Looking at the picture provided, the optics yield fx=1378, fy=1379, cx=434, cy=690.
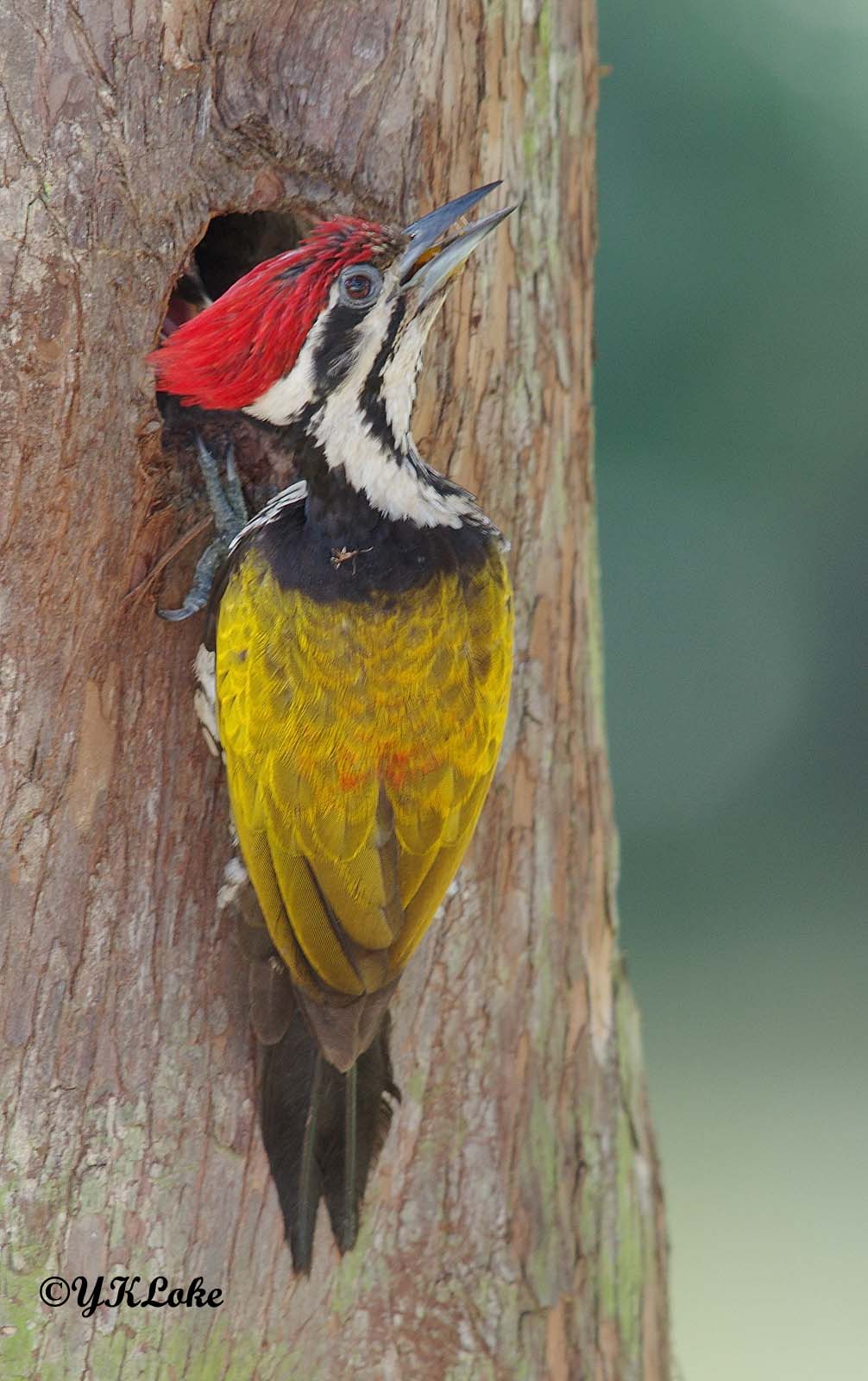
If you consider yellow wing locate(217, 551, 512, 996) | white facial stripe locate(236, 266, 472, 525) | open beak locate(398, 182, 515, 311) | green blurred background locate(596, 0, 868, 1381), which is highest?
green blurred background locate(596, 0, 868, 1381)

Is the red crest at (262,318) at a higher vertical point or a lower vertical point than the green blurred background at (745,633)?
lower

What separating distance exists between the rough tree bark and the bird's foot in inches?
2.5

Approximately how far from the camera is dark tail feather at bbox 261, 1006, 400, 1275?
2295mm

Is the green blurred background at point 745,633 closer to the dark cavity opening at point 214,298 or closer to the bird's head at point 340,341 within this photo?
the dark cavity opening at point 214,298

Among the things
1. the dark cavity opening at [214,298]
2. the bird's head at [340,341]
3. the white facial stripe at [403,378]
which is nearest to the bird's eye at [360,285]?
the bird's head at [340,341]

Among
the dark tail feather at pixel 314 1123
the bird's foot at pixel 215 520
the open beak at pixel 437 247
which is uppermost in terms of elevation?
the open beak at pixel 437 247

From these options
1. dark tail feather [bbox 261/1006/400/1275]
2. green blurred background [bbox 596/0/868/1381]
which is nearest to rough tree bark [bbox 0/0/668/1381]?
dark tail feather [bbox 261/1006/400/1275]

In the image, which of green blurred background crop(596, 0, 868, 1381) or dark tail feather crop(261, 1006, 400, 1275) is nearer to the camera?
dark tail feather crop(261, 1006, 400, 1275)

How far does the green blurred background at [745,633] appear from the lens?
4344 mm

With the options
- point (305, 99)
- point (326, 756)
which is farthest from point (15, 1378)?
point (305, 99)

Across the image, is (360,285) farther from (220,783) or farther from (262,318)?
(220,783)

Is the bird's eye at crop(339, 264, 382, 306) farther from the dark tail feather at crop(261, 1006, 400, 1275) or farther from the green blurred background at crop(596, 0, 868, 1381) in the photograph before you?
the green blurred background at crop(596, 0, 868, 1381)

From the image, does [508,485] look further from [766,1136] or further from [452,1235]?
[766,1136]

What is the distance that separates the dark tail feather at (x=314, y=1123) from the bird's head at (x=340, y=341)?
0.92m
